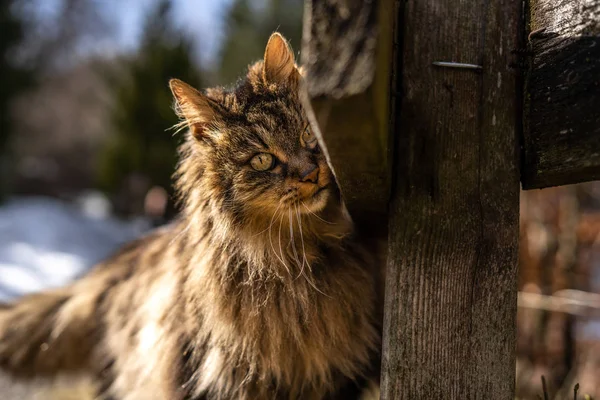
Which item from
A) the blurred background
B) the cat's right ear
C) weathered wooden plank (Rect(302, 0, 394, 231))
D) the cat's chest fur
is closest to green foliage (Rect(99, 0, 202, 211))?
the blurred background

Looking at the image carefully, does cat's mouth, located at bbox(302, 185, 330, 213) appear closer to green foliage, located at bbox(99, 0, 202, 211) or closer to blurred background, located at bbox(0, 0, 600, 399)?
blurred background, located at bbox(0, 0, 600, 399)

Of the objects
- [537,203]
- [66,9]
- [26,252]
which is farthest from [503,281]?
[66,9]

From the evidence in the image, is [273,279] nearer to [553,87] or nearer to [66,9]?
[553,87]

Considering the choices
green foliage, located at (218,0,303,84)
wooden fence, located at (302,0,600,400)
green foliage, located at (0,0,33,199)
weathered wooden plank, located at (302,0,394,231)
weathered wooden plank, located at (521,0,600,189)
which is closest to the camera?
weathered wooden plank, located at (302,0,394,231)

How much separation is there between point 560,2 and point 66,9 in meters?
17.1

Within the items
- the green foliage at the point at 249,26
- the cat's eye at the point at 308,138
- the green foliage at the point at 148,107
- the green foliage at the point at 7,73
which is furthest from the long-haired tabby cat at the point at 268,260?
the green foliage at the point at 7,73

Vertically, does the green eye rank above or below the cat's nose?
above

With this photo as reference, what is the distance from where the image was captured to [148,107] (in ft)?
30.7

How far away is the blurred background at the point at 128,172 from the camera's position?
3.61m

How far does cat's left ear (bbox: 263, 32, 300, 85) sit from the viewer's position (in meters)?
1.73

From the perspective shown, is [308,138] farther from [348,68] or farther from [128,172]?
[128,172]

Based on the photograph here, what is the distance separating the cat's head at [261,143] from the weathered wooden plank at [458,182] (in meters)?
0.44

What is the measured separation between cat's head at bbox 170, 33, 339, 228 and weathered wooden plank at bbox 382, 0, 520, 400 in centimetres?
44

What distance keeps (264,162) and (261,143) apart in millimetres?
61
